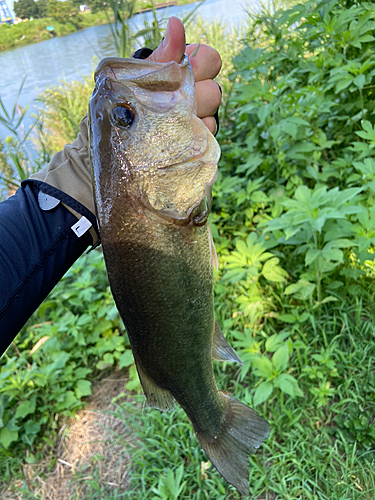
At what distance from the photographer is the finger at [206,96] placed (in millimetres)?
1429

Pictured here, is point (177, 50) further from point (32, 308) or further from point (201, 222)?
point (32, 308)

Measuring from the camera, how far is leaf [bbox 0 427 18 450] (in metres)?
2.63

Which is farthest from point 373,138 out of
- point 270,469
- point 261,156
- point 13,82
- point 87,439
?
point 13,82

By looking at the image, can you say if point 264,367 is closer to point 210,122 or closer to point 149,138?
point 210,122

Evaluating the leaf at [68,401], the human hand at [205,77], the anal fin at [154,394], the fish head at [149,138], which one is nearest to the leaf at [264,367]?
the anal fin at [154,394]

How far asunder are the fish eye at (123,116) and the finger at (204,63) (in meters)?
0.38

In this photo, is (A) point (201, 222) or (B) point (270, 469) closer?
(A) point (201, 222)

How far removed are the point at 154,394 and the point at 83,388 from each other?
172cm

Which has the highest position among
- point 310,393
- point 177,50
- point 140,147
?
point 177,50

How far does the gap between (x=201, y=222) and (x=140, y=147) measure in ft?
1.06

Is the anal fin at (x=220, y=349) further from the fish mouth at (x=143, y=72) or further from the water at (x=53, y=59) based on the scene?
the water at (x=53, y=59)

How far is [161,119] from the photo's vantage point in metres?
1.24

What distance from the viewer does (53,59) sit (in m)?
9.95

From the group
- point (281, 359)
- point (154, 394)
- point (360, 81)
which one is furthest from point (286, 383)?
point (360, 81)
